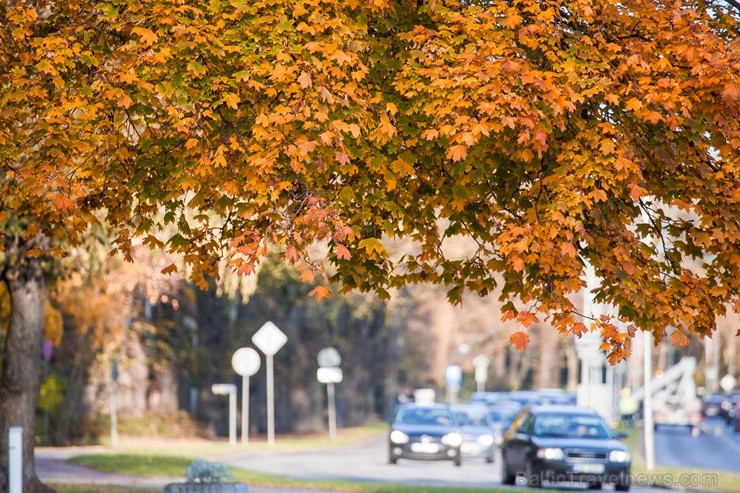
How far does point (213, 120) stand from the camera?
36.0 feet

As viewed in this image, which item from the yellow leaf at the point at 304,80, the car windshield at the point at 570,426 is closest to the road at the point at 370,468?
the car windshield at the point at 570,426

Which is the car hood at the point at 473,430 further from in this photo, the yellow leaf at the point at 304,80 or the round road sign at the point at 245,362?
the yellow leaf at the point at 304,80

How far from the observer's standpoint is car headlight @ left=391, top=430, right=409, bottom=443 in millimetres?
33062

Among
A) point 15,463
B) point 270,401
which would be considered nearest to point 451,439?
point 270,401

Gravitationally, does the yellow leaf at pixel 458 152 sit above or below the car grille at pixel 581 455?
above

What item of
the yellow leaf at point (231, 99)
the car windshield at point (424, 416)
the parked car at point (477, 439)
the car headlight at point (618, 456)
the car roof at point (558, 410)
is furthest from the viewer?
the parked car at point (477, 439)

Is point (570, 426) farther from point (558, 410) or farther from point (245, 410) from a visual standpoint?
point (245, 410)

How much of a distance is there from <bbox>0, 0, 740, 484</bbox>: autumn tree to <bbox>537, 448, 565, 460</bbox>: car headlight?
42.5 ft

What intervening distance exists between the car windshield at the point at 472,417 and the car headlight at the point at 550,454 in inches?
526

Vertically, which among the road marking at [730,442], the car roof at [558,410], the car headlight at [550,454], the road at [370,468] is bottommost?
the road marking at [730,442]

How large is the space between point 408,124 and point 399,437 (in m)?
22.7

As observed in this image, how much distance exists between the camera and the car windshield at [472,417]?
1512 inches

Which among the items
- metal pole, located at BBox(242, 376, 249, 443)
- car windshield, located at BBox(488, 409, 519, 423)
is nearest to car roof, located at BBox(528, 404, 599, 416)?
metal pole, located at BBox(242, 376, 249, 443)

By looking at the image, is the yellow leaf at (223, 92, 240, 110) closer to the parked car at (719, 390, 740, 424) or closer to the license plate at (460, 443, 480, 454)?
the license plate at (460, 443, 480, 454)
